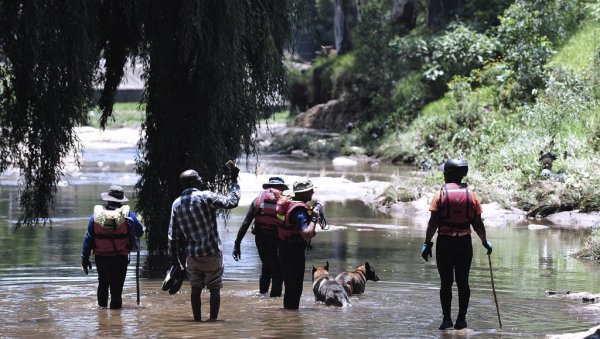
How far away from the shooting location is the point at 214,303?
12.1m

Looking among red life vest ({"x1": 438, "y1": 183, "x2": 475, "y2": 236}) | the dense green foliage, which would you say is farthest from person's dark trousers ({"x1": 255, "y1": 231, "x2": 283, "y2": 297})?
the dense green foliage

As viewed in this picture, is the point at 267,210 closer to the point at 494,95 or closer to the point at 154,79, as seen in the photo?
the point at 154,79

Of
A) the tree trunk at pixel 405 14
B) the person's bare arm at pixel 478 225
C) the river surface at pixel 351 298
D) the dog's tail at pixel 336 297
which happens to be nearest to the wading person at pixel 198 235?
the river surface at pixel 351 298

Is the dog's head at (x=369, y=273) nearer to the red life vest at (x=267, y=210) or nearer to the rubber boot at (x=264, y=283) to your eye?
the rubber boot at (x=264, y=283)

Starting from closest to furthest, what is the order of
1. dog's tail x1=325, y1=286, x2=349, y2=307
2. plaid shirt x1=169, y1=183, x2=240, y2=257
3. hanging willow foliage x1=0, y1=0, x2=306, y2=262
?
plaid shirt x1=169, y1=183, x2=240, y2=257
dog's tail x1=325, y1=286, x2=349, y2=307
hanging willow foliage x1=0, y1=0, x2=306, y2=262

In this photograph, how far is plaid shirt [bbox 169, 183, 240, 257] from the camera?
1190 centimetres

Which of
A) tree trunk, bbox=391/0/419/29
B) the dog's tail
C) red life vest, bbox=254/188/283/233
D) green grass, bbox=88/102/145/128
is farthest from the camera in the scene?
green grass, bbox=88/102/145/128

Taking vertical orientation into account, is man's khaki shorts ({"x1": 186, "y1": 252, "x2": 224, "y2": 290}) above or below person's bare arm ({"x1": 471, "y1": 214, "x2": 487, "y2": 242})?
below

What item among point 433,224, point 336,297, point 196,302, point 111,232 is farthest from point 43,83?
point 433,224

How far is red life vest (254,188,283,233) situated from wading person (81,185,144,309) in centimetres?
169

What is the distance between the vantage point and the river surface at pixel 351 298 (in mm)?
11773

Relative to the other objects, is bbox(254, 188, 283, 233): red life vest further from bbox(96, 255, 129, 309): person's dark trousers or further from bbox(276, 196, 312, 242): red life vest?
bbox(96, 255, 129, 309): person's dark trousers

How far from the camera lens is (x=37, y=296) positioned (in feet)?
46.5

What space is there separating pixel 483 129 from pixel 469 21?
12.7 meters
